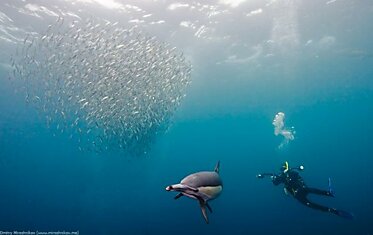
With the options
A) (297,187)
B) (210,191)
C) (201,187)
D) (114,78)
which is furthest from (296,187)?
(201,187)

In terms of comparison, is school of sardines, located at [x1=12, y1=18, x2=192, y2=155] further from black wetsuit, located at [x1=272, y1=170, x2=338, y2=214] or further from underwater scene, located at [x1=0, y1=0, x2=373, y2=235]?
black wetsuit, located at [x1=272, y1=170, x2=338, y2=214]

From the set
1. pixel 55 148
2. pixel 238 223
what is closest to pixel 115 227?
pixel 238 223

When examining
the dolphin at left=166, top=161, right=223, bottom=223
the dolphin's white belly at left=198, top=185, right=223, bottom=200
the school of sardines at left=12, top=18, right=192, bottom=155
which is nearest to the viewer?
the dolphin at left=166, top=161, right=223, bottom=223

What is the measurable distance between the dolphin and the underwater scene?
0.5 inches

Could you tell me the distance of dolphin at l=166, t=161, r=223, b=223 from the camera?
10.0 ft

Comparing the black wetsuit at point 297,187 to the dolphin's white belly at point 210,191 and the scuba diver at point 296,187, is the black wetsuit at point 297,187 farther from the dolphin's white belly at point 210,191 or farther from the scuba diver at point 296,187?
the dolphin's white belly at point 210,191

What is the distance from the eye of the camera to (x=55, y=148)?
90.2 metres

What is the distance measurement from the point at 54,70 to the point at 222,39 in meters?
13.9

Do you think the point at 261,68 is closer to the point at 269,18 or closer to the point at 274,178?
the point at 269,18

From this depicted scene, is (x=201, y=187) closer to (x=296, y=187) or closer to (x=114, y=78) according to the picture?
(x=296, y=187)

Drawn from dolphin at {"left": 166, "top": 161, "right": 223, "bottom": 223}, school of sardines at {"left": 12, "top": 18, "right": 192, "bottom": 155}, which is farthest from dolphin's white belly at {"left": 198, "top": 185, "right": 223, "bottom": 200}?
school of sardines at {"left": 12, "top": 18, "right": 192, "bottom": 155}

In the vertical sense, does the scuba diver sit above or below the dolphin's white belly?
below

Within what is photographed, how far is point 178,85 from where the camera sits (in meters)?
17.6

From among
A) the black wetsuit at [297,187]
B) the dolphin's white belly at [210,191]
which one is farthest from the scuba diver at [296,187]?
the dolphin's white belly at [210,191]
